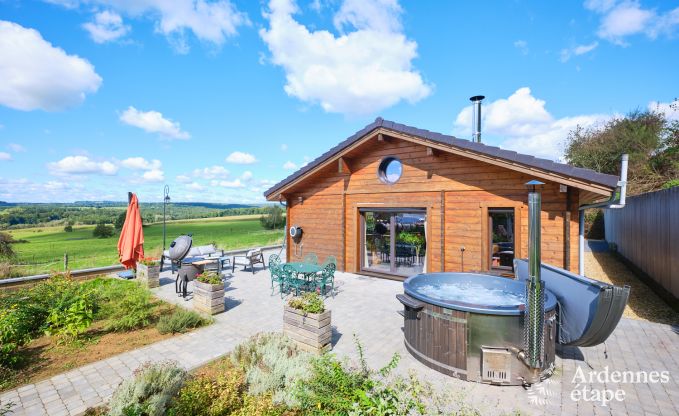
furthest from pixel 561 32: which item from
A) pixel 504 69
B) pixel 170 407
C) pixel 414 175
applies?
pixel 170 407

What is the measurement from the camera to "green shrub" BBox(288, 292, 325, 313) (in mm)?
4973

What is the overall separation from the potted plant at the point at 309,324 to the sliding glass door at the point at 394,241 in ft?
17.4

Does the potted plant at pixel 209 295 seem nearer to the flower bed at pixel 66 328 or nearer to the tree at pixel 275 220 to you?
the flower bed at pixel 66 328

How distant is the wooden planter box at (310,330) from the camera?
485 cm

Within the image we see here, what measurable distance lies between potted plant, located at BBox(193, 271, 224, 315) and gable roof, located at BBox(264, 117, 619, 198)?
570cm

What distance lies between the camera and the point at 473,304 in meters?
4.14

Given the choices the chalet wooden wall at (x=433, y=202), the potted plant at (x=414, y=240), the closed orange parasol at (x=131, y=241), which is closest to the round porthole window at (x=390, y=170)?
the chalet wooden wall at (x=433, y=202)

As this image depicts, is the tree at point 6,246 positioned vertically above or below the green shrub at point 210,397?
above

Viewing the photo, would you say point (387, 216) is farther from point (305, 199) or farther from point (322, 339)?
point (322, 339)

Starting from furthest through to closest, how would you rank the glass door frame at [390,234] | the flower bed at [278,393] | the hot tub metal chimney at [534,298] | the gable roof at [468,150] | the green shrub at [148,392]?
the glass door frame at [390,234] < the gable roof at [468,150] < the hot tub metal chimney at [534,298] < the green shrub at [148,392] < the flower bed at [278,393]

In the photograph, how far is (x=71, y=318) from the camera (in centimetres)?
538

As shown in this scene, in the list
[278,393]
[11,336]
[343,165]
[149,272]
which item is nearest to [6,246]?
[149,272]

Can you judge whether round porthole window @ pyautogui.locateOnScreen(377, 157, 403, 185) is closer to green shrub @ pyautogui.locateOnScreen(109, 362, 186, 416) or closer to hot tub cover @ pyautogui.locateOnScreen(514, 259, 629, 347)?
hot tub cover @ pyautogui.locateOnScreen(514, 259, 629, 347)

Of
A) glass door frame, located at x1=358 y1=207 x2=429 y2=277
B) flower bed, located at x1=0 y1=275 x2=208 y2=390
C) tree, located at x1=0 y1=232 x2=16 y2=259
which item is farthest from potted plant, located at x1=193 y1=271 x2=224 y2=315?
tree, located at x1=0 y1=232 x2=16 y2=259
